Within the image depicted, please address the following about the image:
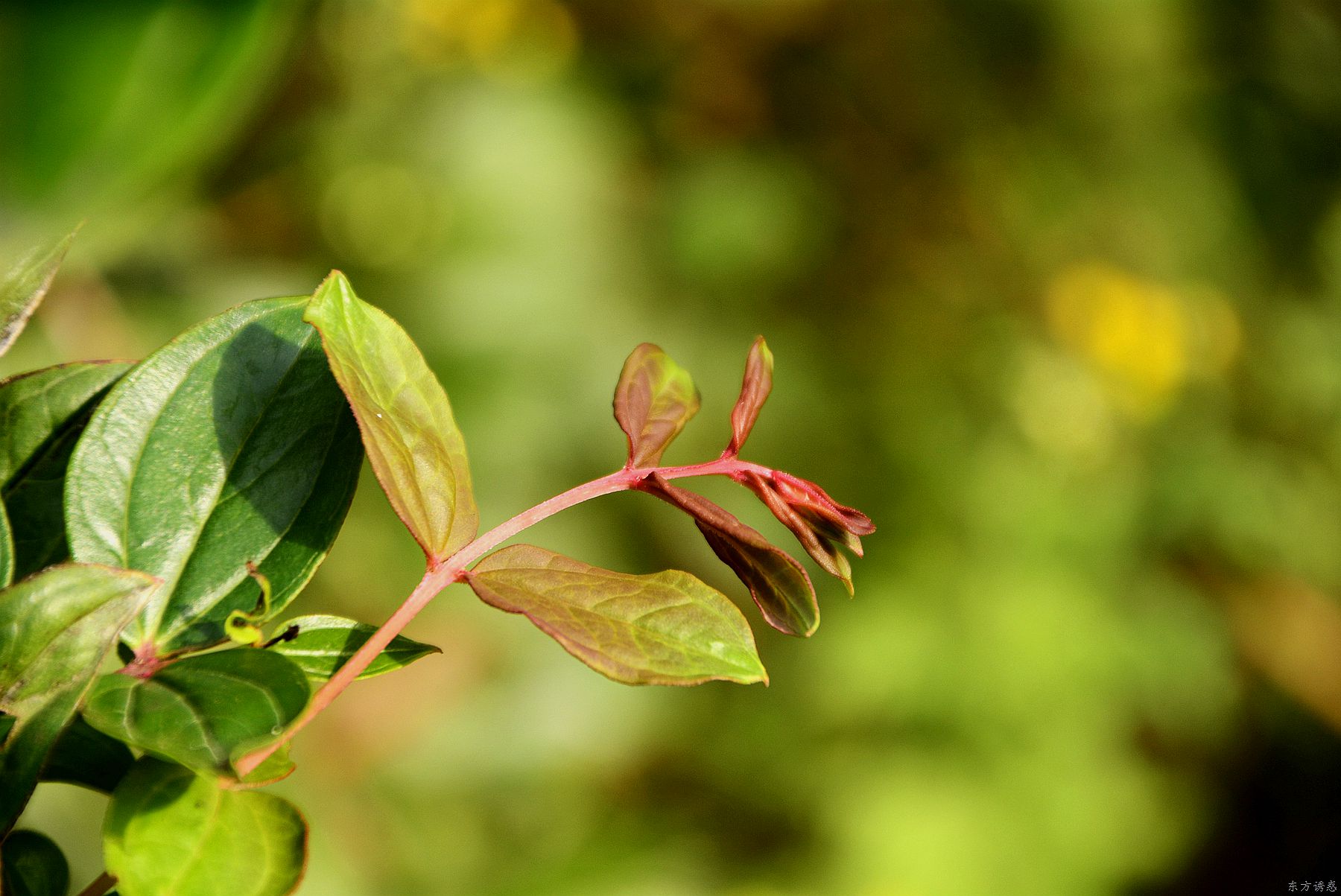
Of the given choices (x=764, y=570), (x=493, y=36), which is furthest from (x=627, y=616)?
(x=493, y=36)

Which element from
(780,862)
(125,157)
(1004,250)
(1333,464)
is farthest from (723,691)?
(125,157)

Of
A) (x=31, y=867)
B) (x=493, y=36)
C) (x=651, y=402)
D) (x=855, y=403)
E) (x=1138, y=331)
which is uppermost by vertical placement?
(x=493, y=36)

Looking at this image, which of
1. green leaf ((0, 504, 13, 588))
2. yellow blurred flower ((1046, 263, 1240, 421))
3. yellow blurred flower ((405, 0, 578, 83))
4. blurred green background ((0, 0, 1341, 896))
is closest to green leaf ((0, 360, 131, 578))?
green leaf ((0, 504, 13, 588))

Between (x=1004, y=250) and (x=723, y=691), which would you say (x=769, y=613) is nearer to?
(x=723, y=691)

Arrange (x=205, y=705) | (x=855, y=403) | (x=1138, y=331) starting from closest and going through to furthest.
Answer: (x=205, y=705), (x=855, y=403), (x=1138, y=331)

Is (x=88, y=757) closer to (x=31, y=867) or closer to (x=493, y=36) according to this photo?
(x=31, y=867)

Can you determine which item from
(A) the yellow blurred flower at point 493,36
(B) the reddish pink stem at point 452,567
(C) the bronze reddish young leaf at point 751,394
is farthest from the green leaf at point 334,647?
(A) the yellow blurred flower at point 493,36

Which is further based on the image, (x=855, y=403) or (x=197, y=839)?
(x=855, y=403)

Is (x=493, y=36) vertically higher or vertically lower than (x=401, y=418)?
higher
